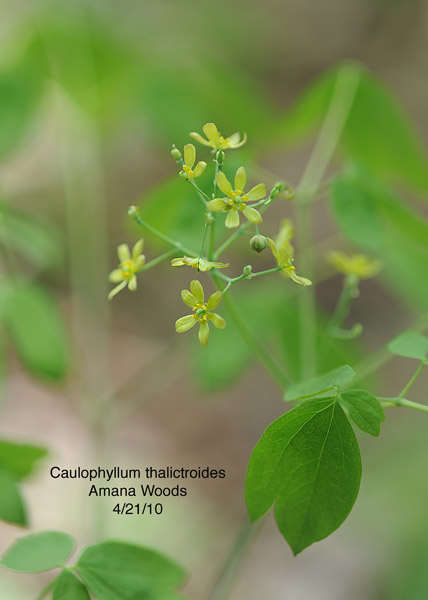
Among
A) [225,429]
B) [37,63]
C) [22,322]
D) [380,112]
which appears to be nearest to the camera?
[22,322]

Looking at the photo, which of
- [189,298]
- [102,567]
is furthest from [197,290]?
[102,567]

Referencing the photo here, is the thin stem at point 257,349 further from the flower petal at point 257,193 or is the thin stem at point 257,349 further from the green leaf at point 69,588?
the green leaf at point 69,588

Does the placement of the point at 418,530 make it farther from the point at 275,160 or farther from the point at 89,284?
the point at 275,160

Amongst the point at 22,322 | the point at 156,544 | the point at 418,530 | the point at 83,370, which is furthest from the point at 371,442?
the point at 22,322

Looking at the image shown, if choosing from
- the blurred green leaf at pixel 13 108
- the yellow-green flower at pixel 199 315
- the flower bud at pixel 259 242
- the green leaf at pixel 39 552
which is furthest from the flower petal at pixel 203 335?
the blurred green leaf at pixel 13 108

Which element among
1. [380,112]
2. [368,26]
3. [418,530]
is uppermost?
[368,26]

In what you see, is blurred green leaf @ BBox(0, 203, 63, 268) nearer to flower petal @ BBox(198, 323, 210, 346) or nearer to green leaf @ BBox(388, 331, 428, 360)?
flower petal @ BBox(198, 323, 210, 346)

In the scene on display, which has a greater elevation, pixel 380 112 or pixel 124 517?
pixel 380 112
